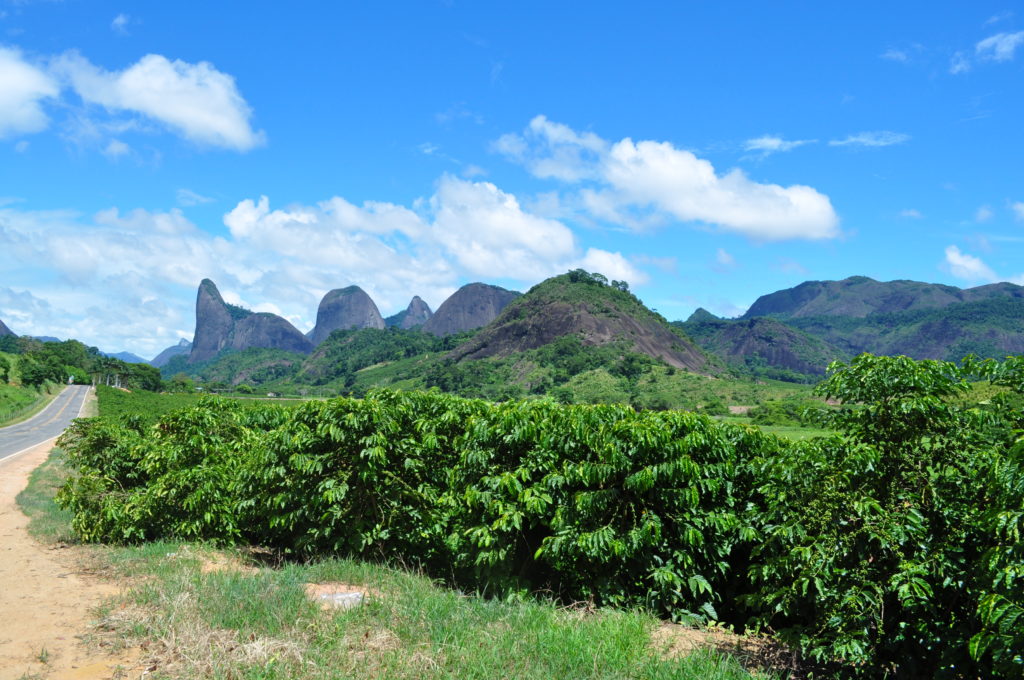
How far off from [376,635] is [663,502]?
2.83 metres

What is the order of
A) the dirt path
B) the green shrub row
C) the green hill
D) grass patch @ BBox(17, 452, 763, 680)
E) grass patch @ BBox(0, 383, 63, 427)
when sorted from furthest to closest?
the green hill, grass patch @ BBox(0, 383, 63, 427), the dirt path, grass patch @ BBox(17, 452, 763, 680), the green shrub row

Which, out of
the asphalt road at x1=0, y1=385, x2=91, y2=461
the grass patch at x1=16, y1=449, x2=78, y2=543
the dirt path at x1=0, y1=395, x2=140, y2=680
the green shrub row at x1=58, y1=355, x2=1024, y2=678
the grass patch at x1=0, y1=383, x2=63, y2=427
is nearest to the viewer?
the green shrub row at x1=58, y1=355, x2=1024, y2=678

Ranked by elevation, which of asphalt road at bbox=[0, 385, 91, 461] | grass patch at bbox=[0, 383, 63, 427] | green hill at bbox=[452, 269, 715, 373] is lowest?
asphalt road at bbox=[0, 385, 91, 461]

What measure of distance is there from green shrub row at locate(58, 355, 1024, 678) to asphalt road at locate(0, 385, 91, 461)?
21363mm

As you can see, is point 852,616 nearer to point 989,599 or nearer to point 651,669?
point 989,599

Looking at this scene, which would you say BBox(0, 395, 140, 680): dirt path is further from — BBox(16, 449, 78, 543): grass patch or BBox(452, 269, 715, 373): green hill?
BBox(452, 269, 715, 373): green hill

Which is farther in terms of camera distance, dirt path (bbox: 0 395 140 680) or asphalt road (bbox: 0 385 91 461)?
asphalt road (bbox: 0 385 91 461)

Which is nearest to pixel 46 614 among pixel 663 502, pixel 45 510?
pixel 663 502

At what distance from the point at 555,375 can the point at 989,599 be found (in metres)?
99.0

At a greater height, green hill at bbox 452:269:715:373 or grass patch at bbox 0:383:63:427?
green hill at bbox 452:269:715:373

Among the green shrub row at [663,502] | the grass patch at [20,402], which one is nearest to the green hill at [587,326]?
the grass patch at [20,402]

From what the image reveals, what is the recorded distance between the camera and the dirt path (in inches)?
172

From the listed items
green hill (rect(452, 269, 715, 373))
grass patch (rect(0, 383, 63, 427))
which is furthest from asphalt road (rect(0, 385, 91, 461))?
green hill (rect(452, 269, 715, 373))

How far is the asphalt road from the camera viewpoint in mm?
30534
